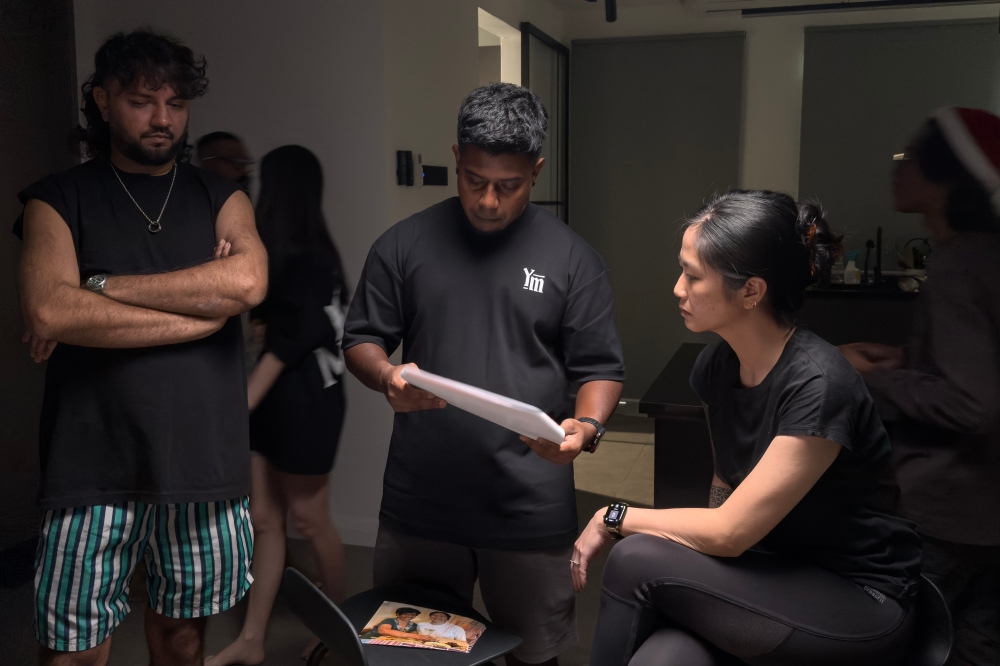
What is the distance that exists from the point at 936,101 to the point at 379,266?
3.93ft

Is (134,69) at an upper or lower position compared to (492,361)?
upper

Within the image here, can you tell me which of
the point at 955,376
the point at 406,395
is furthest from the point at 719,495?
the point at 406,395

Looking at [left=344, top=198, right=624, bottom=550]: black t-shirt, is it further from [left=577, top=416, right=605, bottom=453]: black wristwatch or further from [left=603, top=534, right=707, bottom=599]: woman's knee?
[left=603, top=534, right=707, bottom=599]: woman's knee

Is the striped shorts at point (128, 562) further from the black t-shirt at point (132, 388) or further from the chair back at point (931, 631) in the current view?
the chair back at point (931, 631)

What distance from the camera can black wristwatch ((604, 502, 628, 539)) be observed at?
1386 millimetres

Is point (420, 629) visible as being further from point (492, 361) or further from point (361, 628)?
point (492, 361)

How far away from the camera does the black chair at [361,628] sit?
4.58 ft

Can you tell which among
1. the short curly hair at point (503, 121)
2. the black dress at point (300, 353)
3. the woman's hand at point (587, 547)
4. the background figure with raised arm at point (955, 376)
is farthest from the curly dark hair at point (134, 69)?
the background figure with raised arm at point (955, 376)

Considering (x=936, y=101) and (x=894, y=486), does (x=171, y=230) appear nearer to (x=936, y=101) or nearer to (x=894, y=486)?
(x=894, y=486)

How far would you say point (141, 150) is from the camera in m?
1.69

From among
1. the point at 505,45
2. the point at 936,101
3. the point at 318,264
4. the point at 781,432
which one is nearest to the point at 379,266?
the point at 318,264

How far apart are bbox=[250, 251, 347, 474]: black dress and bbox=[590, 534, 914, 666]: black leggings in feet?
3.78

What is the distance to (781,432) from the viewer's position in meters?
1.25

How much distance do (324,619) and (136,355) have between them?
0.69m
